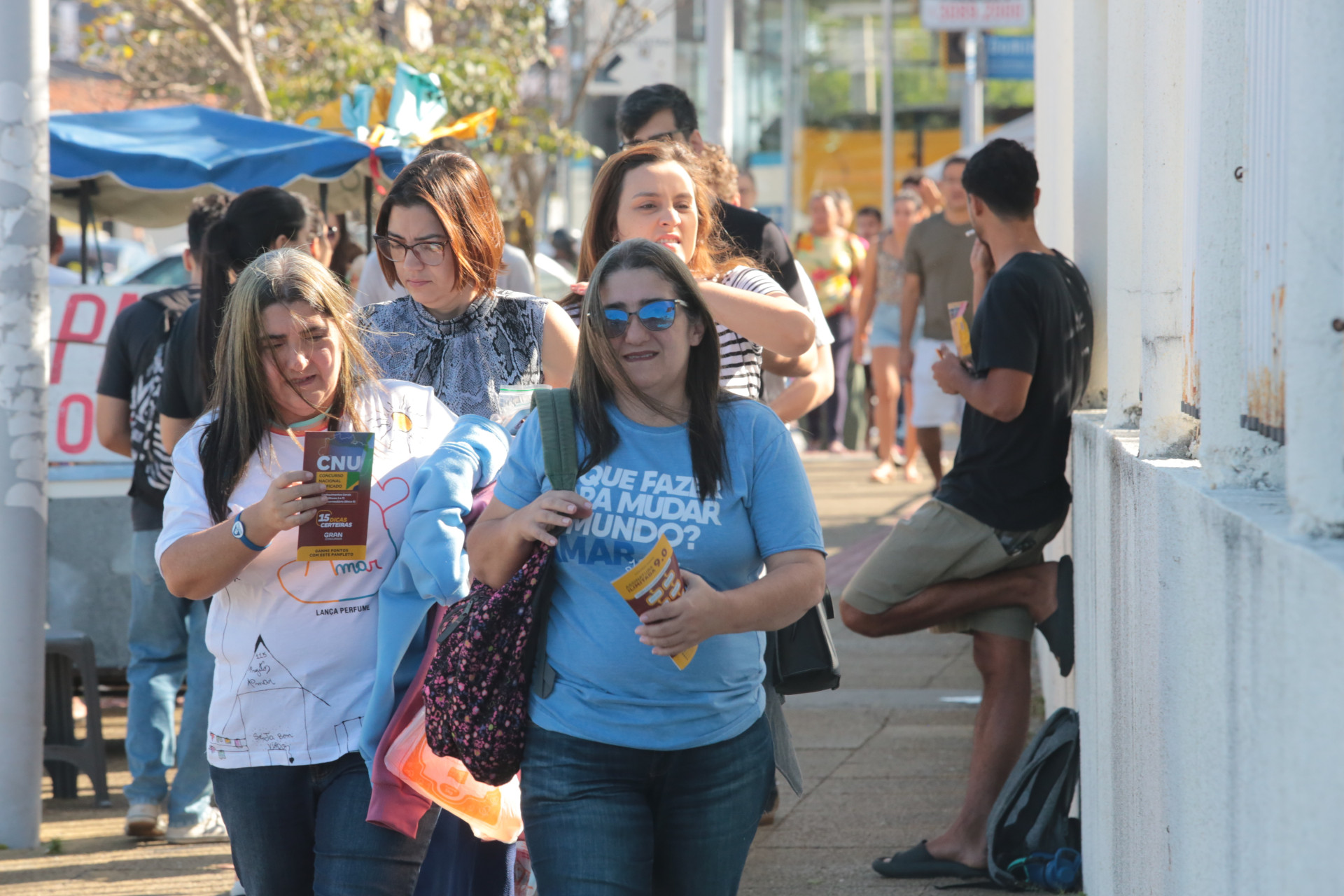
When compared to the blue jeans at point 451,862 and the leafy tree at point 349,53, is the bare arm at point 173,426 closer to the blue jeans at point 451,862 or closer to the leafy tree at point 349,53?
the blue jeans at point 451,862

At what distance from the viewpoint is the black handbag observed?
3.65m

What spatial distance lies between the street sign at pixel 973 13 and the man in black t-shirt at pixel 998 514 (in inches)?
455

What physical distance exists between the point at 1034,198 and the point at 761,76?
30086 millimetres

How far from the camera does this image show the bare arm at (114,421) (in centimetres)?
524

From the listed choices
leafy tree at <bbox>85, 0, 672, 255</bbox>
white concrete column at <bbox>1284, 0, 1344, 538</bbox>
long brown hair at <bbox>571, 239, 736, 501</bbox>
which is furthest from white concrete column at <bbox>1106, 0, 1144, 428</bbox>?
leafy tree at <bbox>85, 0, 672, 255</bbox>

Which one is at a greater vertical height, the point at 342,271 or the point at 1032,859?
the point at 342,271

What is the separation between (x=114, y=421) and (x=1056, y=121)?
3.63 meters

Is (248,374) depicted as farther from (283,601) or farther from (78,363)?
(78,363)

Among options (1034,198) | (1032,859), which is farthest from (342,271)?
(1032,859)

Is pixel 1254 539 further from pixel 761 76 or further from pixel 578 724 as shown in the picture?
pixel 761 76

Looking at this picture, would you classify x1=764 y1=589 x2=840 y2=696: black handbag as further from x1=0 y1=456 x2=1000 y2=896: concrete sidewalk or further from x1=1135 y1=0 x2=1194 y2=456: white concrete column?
x1=1135 y1=0 x2=1194 y2=456: white concrete column

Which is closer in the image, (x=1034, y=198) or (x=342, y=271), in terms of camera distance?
(x=1034, y=198)

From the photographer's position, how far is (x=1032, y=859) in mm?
4199

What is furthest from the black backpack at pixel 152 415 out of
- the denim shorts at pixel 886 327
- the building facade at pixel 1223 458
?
the denim shorts at pixel 886 327
